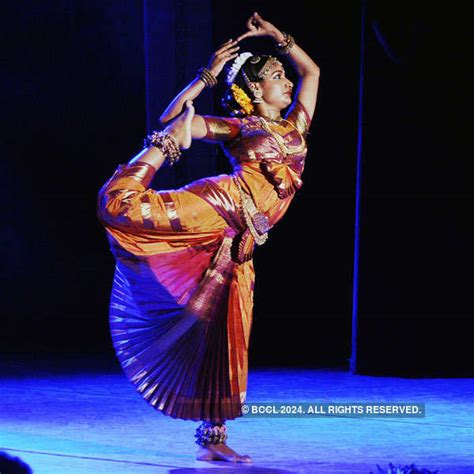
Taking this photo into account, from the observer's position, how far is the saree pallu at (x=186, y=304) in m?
3.29

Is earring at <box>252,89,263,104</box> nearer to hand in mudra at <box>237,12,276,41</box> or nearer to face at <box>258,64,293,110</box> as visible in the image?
face at <box>258,64,293,110</box>

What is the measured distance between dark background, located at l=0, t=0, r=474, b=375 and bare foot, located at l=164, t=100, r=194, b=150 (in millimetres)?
1627

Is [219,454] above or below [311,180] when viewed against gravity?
below

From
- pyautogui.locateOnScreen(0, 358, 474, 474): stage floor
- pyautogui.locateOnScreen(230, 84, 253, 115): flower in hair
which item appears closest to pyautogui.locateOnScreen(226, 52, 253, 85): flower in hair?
pyautogui.locateOnScreen(230, 84, 253, 115): flower in hair

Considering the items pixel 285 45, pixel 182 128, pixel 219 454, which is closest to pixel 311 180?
pixel 285 45

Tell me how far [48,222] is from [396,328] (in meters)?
2.13

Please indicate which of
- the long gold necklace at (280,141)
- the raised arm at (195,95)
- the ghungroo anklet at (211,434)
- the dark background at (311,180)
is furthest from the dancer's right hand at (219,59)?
the dark background at (311,180)

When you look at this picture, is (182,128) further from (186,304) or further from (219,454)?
(219,454)

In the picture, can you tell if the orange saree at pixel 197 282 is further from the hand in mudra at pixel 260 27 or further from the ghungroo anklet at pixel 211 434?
the hand in mudra at pixel 260 27

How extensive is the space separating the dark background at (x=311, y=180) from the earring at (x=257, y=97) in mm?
1424

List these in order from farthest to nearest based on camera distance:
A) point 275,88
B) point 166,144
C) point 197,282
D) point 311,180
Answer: point 311,180, point 275,88, point 197,282, point 166,144

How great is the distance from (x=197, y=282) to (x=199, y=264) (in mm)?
66

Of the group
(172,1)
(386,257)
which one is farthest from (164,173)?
(386,257)

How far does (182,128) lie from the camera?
10.9ft
